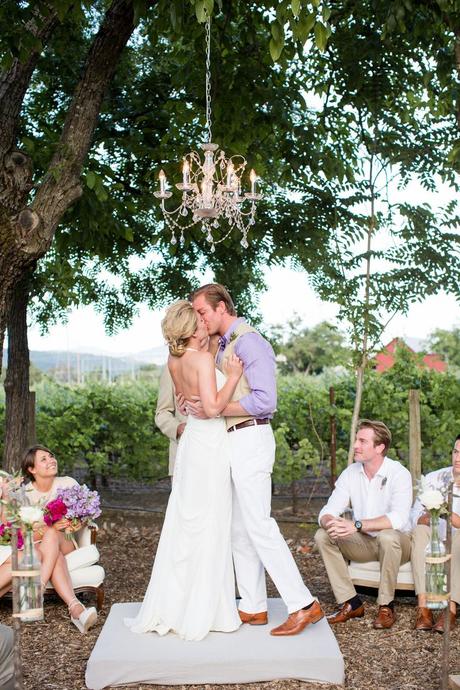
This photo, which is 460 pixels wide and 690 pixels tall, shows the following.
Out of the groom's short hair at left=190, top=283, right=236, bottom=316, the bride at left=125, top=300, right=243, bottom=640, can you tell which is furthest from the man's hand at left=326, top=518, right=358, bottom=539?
the groom's short hair at left=190, top=283, right=236, bottom=316

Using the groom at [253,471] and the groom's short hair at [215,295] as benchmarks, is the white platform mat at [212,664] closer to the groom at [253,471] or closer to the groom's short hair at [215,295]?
the groom at [253,471]

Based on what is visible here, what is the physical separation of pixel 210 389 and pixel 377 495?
1.73 meters

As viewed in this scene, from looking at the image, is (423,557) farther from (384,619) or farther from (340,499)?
(340,499)

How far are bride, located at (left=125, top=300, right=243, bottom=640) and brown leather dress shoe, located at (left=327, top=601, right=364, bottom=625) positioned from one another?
2.99 ft

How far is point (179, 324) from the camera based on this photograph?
486 cm

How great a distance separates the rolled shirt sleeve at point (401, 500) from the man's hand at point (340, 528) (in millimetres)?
264

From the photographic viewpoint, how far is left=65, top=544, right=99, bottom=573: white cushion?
237 inches

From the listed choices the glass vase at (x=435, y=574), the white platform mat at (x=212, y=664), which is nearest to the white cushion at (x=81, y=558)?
the white platform mat at (x=212, y=664)

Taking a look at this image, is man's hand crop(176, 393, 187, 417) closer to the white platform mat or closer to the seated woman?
the seated woman

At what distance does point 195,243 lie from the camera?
937 centimetres

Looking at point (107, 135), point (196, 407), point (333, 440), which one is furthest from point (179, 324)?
point (333, 440)

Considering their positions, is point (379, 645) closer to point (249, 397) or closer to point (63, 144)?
Result: point (249, 397)

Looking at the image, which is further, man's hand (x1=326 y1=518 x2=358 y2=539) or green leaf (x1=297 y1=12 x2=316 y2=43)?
man's hand (x1=326 y1=518 x2=358 y2=539)

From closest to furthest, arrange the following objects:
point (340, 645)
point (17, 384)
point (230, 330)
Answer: point (230, 330) < point (340, 645) < point (17, 384)
